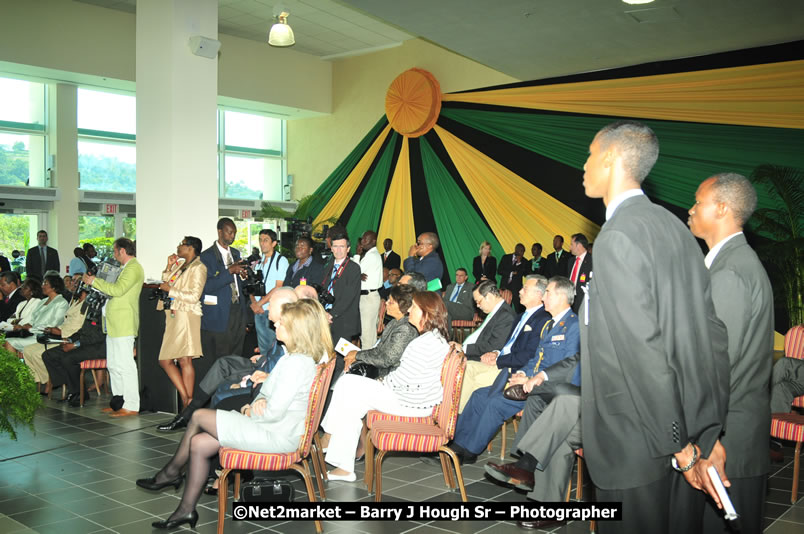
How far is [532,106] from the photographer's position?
13.2 m

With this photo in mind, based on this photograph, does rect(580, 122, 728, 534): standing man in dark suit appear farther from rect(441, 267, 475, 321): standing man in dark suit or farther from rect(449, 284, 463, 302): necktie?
rect(449, 284, 463, 302): necktie

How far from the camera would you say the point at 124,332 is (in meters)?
6.46

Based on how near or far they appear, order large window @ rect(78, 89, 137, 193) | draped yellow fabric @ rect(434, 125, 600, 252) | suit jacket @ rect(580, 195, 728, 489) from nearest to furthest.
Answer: suit jacket @ rect(580, 195, 728, 489) → draped yellow fabric @ rect(434, 125, 600, 252) → large window @ rect(78, 89, 137, 193)

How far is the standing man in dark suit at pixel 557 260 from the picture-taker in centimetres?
1200

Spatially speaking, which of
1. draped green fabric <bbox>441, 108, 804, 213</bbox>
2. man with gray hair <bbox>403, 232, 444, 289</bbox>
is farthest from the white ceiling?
man with gray hair <bbox>403, 232, 444, 289</bbox>

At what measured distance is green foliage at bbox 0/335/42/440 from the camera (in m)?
4.16

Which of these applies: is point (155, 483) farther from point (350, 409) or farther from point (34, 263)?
point (34, 263)

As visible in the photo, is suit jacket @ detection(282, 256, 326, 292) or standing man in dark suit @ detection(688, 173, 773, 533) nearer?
standing man in dark suit @ detection(688, 173, 773, 533)

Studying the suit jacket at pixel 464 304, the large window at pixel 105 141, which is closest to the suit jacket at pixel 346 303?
the suit jacket at pixel 464 304

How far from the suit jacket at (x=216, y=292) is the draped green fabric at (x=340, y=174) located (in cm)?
1093

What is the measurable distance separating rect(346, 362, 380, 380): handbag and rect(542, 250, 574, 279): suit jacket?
25.5ft

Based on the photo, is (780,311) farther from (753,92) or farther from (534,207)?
(534,207)

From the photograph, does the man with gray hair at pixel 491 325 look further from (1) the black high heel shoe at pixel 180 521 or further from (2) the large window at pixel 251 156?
(2) the large window at pixel 251 156

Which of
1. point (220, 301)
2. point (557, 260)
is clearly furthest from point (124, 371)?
point (557, 260)
